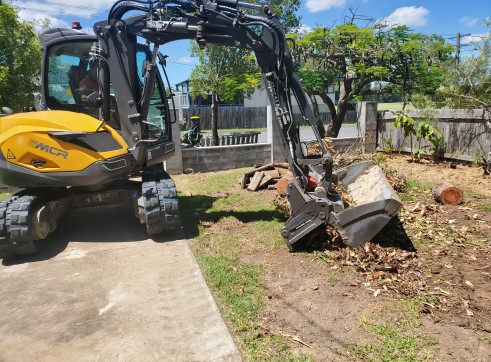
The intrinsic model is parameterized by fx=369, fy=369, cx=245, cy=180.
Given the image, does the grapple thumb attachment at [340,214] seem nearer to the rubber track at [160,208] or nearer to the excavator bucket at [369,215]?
the excavator bucket at [369,215]

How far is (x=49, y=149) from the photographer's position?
4.54 m

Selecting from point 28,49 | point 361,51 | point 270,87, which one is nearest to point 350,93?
point 361,51

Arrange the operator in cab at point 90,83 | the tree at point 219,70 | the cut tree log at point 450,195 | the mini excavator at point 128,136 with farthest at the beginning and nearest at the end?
the tree at point 219,70, the cut tree log at point 450,195, the operator in cab at point 90,83, the mini excavator at point 128,136

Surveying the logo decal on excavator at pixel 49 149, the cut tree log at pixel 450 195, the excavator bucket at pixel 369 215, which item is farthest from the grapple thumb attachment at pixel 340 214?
the logo decal on excavator at pixel 49 149

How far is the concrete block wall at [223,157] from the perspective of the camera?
366 inches

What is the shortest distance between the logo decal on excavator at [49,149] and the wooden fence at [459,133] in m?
7.78

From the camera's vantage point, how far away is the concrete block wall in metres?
9.30

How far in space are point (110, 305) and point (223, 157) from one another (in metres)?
6.43

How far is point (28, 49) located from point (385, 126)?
11.2 m

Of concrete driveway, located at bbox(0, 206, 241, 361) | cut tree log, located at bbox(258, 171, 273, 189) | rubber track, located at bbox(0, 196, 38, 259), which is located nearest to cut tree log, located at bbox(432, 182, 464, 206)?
cut tree log, located at bbox(258, 171, 273, 189)

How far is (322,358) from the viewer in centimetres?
266

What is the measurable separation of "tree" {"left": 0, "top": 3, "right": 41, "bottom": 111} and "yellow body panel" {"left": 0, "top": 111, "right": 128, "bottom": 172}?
797 cm

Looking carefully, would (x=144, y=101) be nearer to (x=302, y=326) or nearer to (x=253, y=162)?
(x=302, y=326)

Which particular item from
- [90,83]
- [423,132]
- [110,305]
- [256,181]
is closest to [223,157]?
[256,181]
